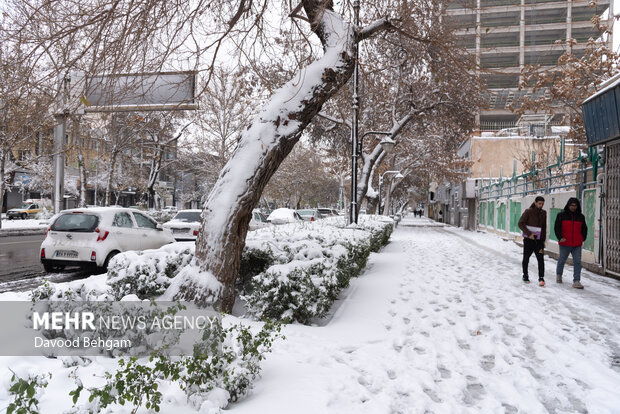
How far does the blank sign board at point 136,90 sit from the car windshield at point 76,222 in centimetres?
295

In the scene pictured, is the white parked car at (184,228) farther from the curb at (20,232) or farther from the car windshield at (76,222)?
the curb at (20,232)

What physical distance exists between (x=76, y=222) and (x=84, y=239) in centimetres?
46

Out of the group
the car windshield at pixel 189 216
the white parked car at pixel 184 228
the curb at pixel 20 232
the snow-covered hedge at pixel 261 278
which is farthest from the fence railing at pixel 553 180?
the curb at pixel 20 232

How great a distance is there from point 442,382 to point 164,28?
5.79 m

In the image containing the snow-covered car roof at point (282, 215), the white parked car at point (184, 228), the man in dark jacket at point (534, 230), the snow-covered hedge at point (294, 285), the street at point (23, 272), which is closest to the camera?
the snow-covered hedge at point (294, 285)

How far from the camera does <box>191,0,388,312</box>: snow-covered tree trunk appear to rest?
5266mm

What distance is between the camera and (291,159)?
4203cm

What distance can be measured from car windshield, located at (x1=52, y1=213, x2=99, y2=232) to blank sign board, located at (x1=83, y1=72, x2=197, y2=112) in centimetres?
295

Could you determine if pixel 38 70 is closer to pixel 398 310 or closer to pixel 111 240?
pixel 111 240

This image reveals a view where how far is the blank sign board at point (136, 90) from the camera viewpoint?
622 centimetres

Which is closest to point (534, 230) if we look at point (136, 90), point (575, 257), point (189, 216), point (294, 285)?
point (575, 257)

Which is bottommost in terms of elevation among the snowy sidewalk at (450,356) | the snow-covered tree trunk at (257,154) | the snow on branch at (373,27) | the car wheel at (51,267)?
the snowy sidewalk at (450,356)

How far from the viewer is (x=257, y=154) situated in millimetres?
5492

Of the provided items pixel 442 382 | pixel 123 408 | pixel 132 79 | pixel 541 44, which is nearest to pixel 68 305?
pixel 123 408
